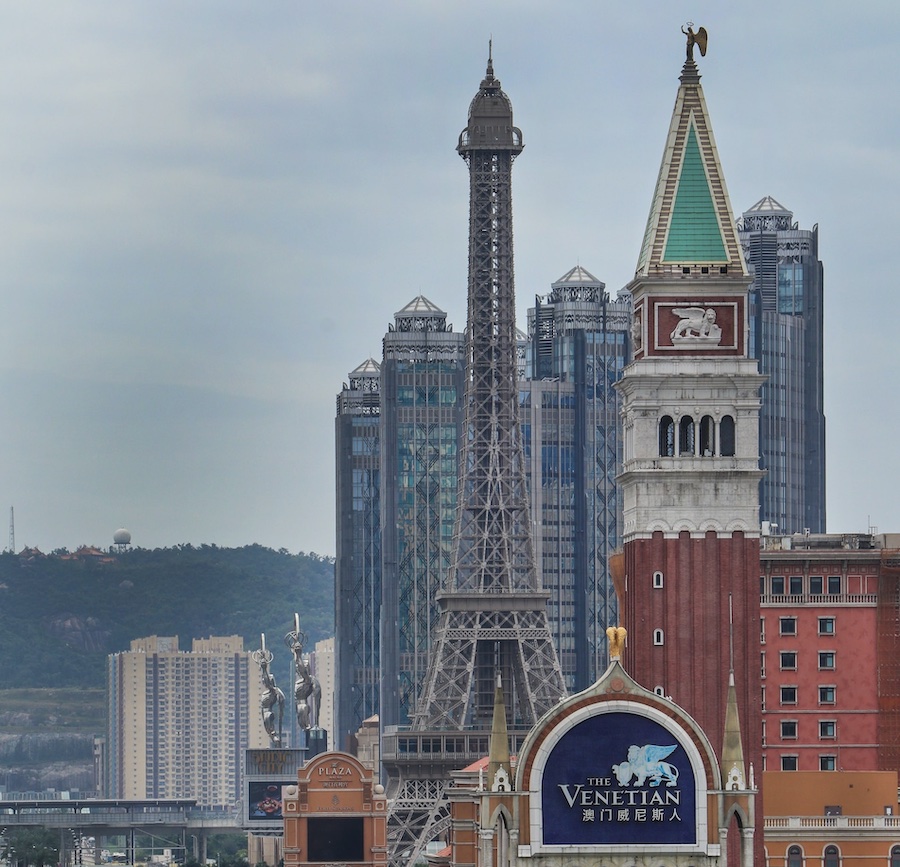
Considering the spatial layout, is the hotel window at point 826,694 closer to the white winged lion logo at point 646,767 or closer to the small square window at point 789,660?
the small square window at point 789,660

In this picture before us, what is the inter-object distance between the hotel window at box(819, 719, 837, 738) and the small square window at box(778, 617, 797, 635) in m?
4.96

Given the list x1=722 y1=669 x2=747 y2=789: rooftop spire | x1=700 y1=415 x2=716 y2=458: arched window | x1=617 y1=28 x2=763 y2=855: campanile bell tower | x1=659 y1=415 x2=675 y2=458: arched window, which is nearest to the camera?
x1=722 y1=669 x2=747 y2=789: rooftop spire

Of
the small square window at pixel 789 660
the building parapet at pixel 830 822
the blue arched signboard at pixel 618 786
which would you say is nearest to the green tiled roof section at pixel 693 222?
the blue arched signboard at pixel 618 786

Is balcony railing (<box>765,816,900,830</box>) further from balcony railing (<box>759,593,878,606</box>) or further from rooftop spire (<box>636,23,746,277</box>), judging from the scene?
rooftop spire (<box>636,23,746,277</box>)

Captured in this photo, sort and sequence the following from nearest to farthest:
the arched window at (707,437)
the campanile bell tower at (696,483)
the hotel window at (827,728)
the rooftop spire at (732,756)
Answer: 1. the rooftop spire at (732,756)
2. the campanile bell tower at (696,483)
3. the arched window at (707,437)
4. the hotel window at (827,728)

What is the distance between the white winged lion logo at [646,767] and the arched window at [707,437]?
74.0 ft

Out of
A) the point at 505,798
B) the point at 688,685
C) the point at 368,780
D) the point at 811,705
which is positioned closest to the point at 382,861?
the point at 368,780

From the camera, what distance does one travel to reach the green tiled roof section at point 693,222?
14250cm

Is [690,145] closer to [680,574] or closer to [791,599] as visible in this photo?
[680,574]

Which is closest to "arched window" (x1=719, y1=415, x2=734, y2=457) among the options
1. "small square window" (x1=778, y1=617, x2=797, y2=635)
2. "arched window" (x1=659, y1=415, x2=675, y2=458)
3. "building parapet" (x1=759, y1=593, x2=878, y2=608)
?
"arched window" (x1=659, y1=415, x2=675, y2=458)

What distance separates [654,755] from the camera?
121438 mm

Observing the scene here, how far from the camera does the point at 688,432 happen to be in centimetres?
14200

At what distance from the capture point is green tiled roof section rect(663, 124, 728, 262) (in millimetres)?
142500

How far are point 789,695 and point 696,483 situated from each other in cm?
3086
